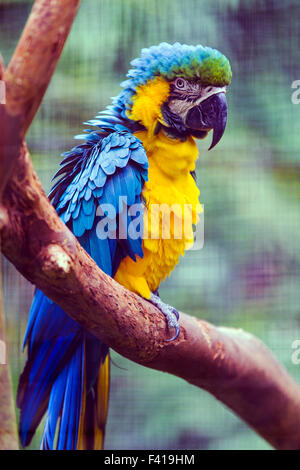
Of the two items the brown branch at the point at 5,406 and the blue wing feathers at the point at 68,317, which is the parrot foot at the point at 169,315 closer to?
the blue wing feathers at the point at 68,317

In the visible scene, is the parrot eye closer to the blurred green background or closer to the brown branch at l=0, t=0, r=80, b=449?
the blurred green background

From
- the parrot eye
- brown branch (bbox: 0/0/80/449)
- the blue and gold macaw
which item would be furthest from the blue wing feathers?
brown branch (bbox: 0/0/80/449)

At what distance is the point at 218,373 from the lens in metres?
0.91

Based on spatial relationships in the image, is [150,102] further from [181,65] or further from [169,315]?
[169,315]

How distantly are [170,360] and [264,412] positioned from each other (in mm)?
291

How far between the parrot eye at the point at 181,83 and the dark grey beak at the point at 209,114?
0.12 ft

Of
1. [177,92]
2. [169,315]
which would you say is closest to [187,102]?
[177,92]

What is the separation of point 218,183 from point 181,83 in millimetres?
276

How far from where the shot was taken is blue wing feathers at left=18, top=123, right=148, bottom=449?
2.48 feet

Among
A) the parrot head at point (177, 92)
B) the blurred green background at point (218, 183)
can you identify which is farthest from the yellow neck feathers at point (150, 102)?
the blurred green background at point (218, 183)

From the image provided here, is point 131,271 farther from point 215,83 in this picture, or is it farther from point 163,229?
point 215,83

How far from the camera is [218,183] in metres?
1.03

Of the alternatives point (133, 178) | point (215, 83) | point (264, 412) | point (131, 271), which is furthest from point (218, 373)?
point (215, 83)

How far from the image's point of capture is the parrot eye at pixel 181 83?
31.4 inches
